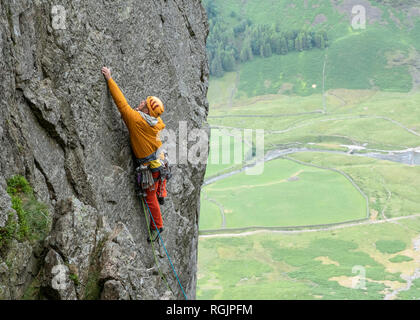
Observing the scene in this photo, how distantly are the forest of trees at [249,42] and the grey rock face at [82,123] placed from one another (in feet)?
550

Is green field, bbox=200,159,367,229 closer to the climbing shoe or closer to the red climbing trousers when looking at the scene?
the climbing shoe

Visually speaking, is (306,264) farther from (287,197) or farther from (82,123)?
(82,123)

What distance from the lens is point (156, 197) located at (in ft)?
51.4

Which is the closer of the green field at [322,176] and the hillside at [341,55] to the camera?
the green field at [322,176]

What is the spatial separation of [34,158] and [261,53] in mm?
181519

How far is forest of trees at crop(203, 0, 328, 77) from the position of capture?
18288 cm

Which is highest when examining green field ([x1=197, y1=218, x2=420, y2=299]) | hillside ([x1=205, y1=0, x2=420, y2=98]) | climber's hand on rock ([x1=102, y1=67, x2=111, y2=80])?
climber's hand on rock ([x1=102, y1=67, x2=111, y2=80])

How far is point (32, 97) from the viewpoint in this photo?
449 inches

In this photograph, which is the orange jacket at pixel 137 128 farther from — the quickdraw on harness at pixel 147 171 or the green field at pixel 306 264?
the green field at pixel 306 264

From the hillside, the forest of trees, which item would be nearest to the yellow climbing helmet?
the hillside

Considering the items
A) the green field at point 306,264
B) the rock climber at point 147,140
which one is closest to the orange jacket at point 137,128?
the rock climber at point 147,140

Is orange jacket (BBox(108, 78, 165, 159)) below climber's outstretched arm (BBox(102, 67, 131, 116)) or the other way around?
below

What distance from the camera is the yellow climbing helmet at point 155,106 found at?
14.3 meters

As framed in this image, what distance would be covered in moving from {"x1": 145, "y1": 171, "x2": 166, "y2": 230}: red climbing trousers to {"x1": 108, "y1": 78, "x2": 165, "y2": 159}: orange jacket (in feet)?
2.73
